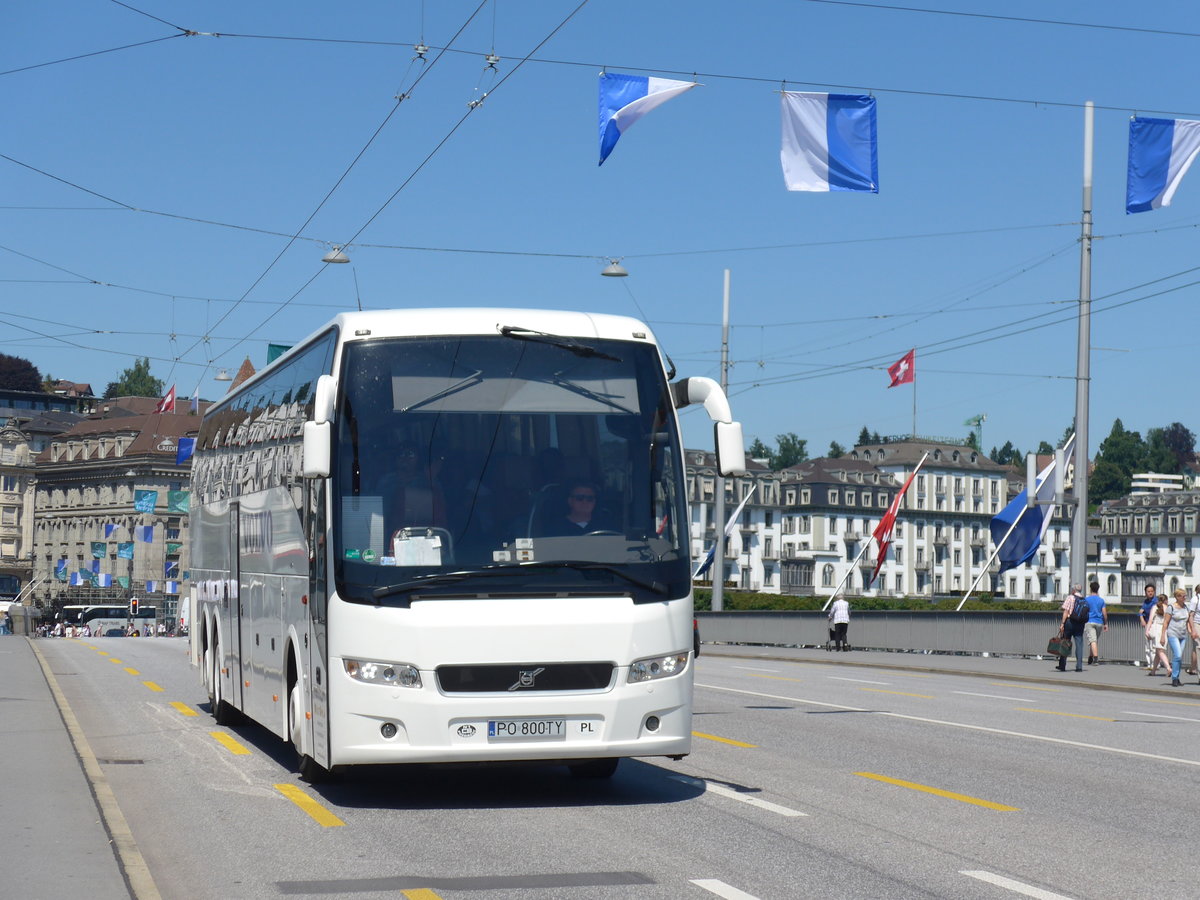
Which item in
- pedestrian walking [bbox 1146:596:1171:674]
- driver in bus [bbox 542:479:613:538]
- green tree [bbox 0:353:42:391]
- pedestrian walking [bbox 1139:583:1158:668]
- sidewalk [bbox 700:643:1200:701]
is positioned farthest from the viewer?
green tree [bbox 0:353:42:391]

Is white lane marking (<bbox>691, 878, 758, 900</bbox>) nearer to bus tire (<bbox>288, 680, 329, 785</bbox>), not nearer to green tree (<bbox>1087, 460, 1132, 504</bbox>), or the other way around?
bus tire (<bbox>288, 680, 329, 785</bbox>)

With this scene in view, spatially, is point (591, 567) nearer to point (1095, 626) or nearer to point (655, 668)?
point (655, 668)

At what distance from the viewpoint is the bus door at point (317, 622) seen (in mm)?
11414

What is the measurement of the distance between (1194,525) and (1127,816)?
165442 millimetres

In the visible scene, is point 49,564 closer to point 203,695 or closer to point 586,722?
point 203,695

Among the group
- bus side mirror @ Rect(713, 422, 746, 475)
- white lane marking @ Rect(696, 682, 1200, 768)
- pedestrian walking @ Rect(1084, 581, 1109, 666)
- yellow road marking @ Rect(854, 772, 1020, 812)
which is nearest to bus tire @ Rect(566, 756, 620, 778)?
yellow road marking @ Rect(854, 772, 1020, 812)

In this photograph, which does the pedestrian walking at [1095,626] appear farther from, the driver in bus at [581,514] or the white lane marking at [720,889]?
the white lane marking at [720,889]

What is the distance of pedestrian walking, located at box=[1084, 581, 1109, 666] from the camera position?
3441cm

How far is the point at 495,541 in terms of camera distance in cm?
1124

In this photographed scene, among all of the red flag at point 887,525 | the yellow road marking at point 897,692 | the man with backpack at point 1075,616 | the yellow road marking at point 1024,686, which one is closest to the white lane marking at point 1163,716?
the yellow road marking at point 897,692

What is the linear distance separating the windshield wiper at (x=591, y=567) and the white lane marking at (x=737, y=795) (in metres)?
1.53

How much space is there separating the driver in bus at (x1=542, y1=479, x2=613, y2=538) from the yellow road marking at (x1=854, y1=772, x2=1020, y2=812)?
3058 millimetres

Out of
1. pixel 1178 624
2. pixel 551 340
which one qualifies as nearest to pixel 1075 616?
pixel 1178 624

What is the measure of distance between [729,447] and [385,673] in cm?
266
